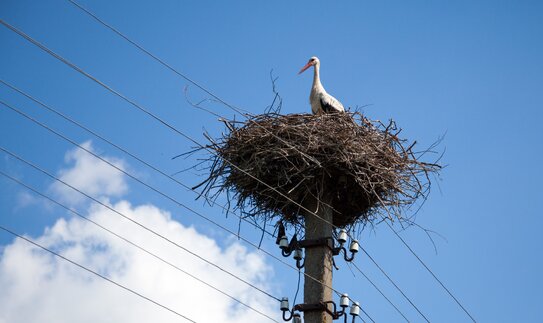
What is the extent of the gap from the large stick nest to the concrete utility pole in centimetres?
22

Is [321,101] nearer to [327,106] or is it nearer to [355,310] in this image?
[327,106]

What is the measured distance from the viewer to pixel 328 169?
25.4ft

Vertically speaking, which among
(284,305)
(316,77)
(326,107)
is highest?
(316,77)

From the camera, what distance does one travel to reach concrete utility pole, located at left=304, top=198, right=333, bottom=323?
264 inches

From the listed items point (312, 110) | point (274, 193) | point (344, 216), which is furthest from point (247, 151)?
point (312, 110)

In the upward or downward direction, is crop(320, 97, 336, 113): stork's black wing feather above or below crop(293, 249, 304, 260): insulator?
above

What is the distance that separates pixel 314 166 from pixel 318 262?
1.01m

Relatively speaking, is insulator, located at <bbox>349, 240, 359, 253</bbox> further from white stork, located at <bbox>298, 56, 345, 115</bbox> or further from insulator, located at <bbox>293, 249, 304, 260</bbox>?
white stork, located at <bbox>298, 56, 345, 115</bbox>

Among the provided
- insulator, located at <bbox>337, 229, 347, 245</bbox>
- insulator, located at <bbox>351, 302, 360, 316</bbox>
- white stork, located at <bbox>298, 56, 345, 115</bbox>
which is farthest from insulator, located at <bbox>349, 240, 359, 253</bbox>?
white stork, located at <bbox>298, 56, 345, 115</bbox>

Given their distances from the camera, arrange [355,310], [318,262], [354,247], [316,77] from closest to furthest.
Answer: [355,310]
[318,262]
[354,247]
[316,77]

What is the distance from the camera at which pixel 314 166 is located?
25.0 feet

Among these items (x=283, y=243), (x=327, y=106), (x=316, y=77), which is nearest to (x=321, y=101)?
(x=327, y=106)


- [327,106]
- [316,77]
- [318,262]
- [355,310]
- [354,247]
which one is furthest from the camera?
[316,77]

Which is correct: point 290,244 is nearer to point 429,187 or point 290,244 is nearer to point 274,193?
point 274,193
